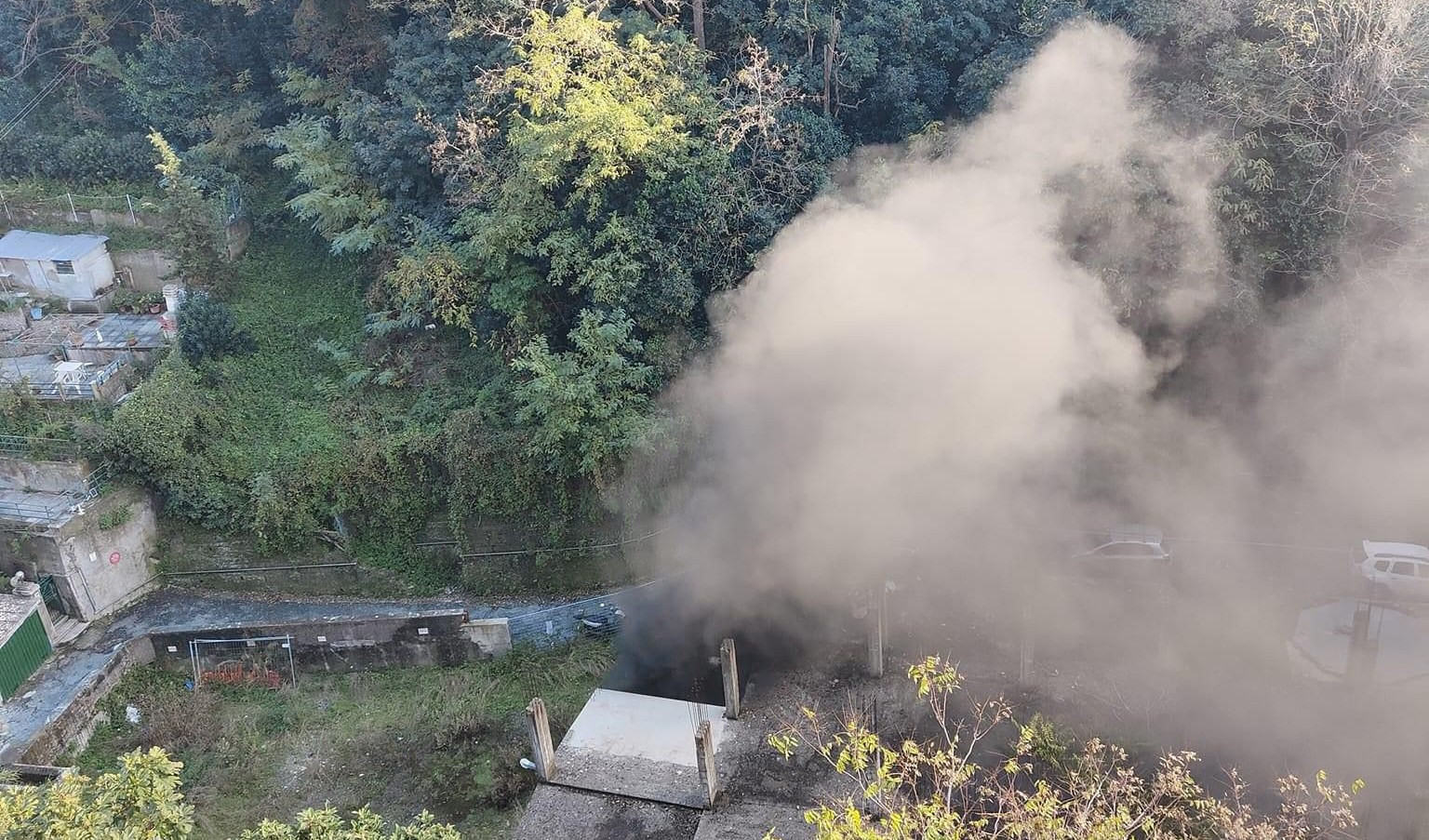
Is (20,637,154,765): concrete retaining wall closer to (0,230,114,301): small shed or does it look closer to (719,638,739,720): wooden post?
(0,230,114,301): small shed

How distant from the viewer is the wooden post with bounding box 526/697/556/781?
36.8ft

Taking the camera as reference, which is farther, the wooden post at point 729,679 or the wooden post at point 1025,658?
the wooden post at point 1025,658

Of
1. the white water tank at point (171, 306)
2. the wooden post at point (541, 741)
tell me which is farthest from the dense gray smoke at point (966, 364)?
the white water tank at point (171, 306)

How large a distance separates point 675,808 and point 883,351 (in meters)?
6.57

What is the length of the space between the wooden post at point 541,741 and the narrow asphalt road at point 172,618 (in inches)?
135

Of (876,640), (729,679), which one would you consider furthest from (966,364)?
(729,679)

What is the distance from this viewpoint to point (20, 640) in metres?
13.4

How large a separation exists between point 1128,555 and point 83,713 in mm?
14586

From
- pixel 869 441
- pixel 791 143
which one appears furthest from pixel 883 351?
pixel 791 143

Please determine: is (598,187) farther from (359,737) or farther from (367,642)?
(359,737)

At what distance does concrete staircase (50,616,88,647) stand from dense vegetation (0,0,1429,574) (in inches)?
88.5

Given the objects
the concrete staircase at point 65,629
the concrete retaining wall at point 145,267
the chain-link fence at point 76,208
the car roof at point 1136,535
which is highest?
the chain-link fence at point 76,208

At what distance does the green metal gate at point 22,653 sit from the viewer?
43.2 ft

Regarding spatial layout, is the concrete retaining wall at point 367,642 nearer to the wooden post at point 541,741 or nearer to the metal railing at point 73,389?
the wooden post at point 541,741
